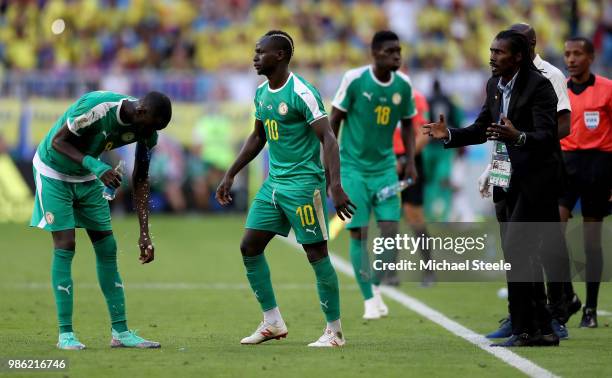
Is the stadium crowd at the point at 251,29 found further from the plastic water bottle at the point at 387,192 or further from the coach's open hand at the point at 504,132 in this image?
the coach's open hand at the point at 504,132

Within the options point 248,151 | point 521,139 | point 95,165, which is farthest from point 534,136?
point 95,165

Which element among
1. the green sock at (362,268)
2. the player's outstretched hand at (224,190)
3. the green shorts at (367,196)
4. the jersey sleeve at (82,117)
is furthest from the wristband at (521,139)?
the green shorts at (367,196)

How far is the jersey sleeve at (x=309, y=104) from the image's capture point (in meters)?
9.09

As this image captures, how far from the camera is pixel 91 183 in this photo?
9.33 metres

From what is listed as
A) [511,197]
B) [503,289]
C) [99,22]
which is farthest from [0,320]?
[99,22]

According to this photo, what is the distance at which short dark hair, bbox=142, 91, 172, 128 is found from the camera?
861 cm

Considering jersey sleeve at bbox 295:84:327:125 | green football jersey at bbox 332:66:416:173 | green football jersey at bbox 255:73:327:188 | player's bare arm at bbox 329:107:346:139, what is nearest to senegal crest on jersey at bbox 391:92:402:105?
green football jersey at bbox 332:66:416:173

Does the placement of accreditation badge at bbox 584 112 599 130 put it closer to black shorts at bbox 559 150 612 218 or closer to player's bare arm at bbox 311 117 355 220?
black shorts at bbox 559 150 612 218

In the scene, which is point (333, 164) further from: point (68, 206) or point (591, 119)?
point (591, 119)

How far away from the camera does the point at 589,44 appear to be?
36.0 ft

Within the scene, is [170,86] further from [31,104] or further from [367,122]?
[367,122]

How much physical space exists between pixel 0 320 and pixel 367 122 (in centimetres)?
380

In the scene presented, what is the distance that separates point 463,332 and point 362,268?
1.70 m

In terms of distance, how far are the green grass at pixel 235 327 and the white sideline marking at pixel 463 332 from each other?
9 centimetres
